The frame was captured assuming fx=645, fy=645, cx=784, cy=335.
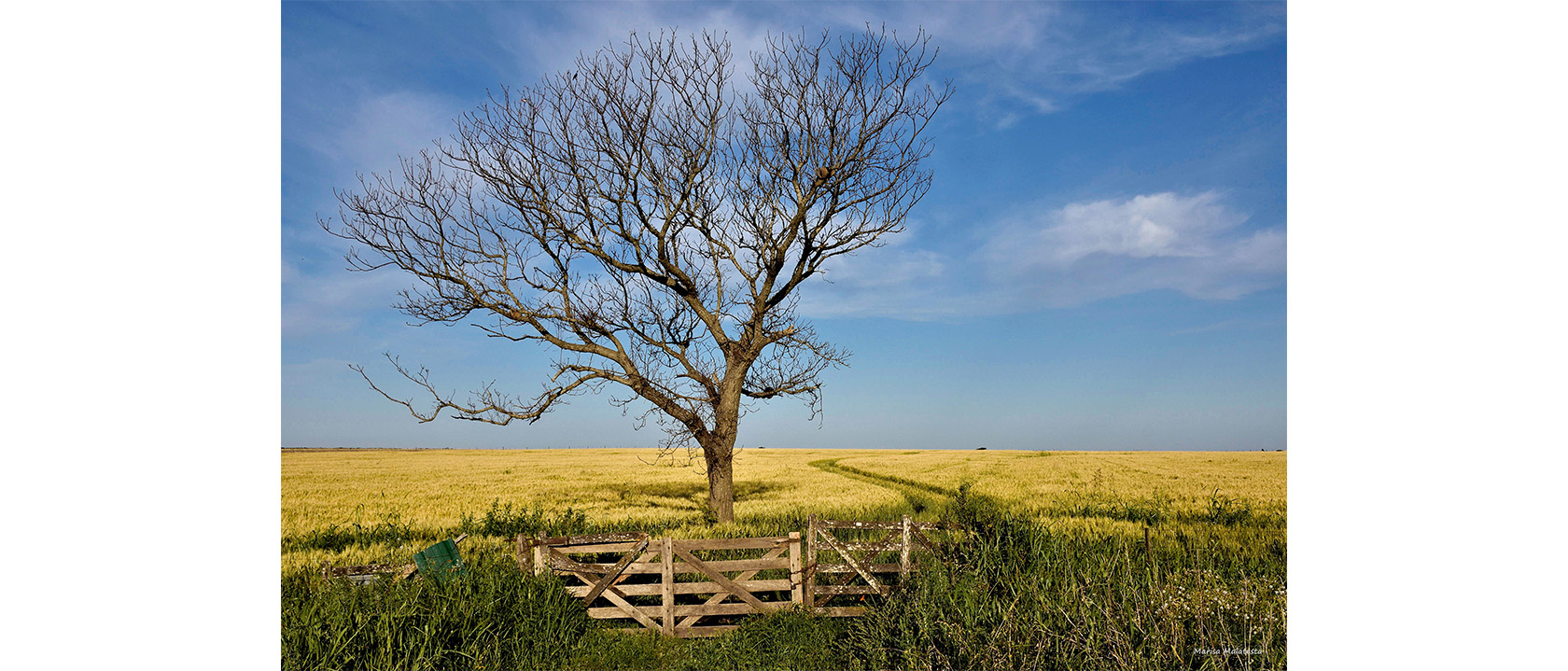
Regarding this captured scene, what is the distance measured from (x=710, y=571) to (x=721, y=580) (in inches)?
7.2

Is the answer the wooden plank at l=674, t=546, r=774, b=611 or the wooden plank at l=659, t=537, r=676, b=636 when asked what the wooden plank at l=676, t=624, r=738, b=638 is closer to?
the wooden plank at l=659, t=537, r=676, b=636

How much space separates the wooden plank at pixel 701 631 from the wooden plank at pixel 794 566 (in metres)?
0.77

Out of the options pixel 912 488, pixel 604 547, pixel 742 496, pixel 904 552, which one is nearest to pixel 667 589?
pixel 604 547

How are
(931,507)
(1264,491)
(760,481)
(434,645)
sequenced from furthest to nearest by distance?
1. (760,481)
2. (931,507)
3. (1264,491)
4. (434,645)

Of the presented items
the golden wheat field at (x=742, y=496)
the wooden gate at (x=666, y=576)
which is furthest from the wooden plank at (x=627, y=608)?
the golden wheat field at (x=742, y=496)

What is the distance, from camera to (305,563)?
9594mm

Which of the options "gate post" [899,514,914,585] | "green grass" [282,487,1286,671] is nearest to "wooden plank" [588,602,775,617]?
"green grass" [282,487,1286,671]

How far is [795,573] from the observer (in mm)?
7680

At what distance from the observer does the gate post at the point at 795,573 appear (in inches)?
301

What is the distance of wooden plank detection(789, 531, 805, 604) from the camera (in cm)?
764

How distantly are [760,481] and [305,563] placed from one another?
1376cm
